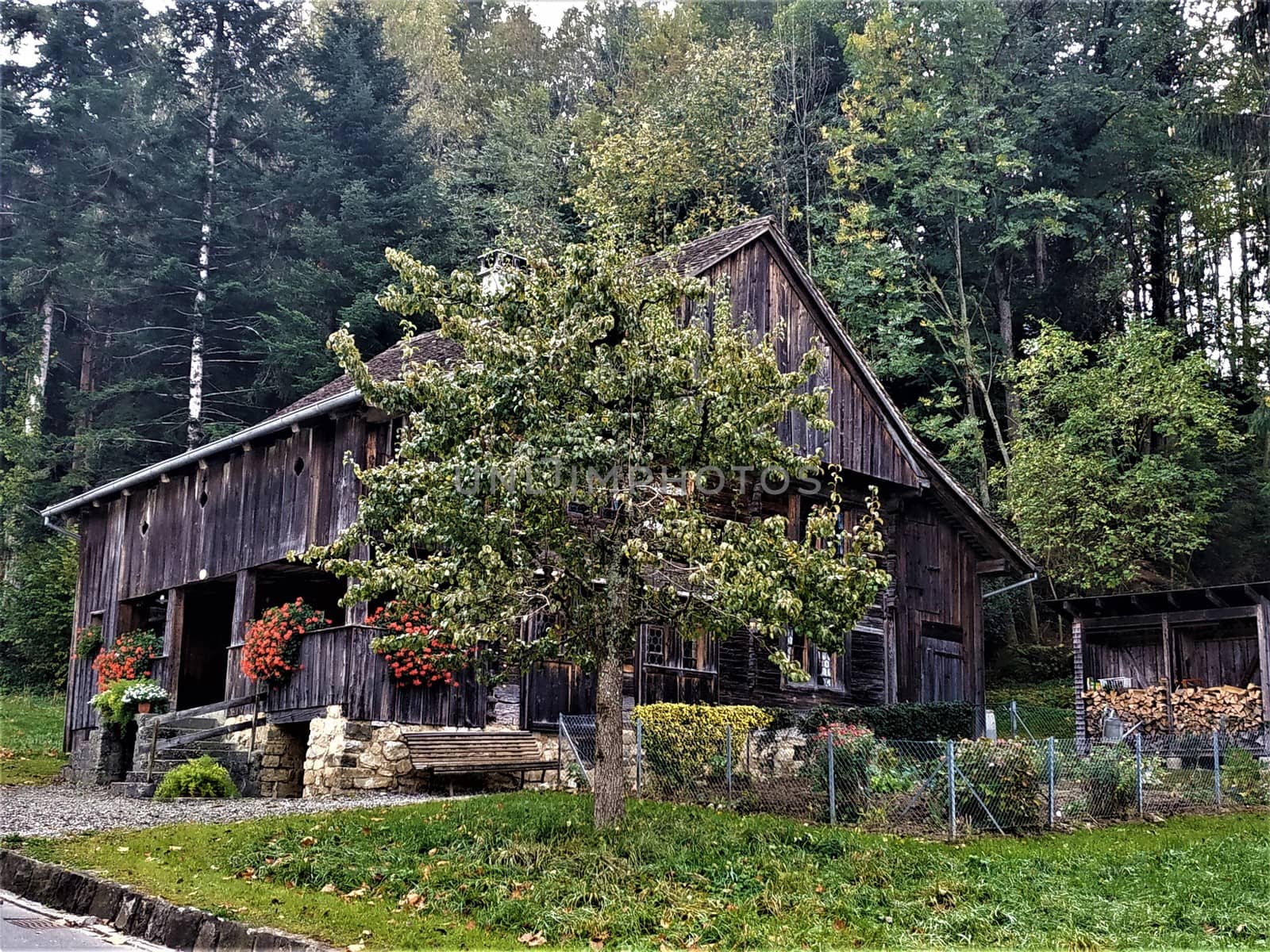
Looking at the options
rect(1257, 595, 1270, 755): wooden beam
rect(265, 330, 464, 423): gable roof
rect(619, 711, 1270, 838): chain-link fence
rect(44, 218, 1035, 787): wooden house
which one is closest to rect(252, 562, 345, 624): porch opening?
rect(44, 218, 1035, 787): wooden house

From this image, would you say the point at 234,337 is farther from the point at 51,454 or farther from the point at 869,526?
the point at 869,526

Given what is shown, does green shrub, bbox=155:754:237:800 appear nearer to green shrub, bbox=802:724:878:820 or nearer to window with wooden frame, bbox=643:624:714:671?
window with wooden frame, bbox=643:624:714:671

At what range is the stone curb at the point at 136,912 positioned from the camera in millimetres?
9609

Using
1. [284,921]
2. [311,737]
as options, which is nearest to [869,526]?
[284,921]

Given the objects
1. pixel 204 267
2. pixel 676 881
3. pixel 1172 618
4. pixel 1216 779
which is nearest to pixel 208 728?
pixel 676 881

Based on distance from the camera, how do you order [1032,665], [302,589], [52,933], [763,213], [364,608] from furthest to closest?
[763,213] → [1032,665] → [302,589] → [364,608] → [52,933]

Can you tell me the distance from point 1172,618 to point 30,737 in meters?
23.8

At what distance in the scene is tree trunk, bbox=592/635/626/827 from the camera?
13047 mm

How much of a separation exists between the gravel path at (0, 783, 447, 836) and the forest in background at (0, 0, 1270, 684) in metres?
16.4

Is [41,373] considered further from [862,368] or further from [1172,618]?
[1172,618]

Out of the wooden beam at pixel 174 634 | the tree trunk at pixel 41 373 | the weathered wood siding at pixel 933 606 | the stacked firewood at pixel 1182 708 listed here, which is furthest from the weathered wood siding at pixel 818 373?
the tree trunk at pixel 41 373

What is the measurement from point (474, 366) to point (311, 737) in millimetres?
7776

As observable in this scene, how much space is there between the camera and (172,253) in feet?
127

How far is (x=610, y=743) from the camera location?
13195mm
